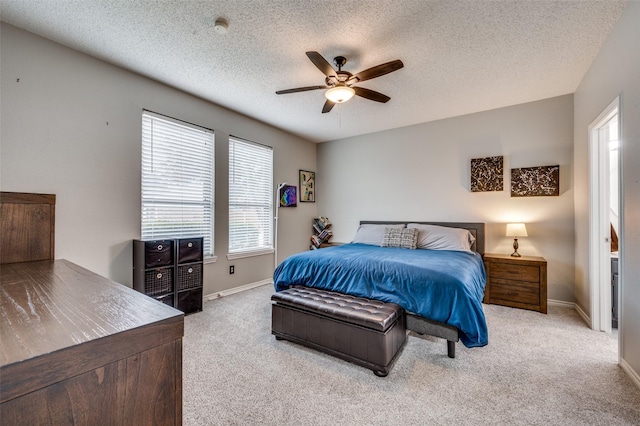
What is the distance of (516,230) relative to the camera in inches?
137

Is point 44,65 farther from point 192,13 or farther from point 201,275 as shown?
point 201,275

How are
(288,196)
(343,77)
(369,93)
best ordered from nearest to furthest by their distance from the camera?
1. (343,77)
2. (369,93)
3. (288,196)

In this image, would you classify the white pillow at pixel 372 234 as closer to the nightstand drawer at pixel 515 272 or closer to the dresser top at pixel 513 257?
the dresser top at pixel 513 257

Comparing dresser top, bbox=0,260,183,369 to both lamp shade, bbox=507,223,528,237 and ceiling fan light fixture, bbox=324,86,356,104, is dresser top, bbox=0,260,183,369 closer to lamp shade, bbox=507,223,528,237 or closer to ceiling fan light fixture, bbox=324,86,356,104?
ceiling fan light fixture, bbox=324,86,356,104

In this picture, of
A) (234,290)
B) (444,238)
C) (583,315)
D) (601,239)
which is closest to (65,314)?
(234,290)

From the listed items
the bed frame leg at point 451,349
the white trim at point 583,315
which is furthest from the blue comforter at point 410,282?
the white trim at point 583,315

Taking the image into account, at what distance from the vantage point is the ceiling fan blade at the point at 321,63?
215 centimetres

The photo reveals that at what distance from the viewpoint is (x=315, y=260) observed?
2918 millimetres

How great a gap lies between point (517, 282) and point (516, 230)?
25.4 inches

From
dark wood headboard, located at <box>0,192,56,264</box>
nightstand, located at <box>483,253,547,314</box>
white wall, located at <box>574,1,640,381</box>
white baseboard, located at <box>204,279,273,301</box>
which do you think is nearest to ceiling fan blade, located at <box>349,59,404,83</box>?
white wall, located at <box>574,1,640,381</box>

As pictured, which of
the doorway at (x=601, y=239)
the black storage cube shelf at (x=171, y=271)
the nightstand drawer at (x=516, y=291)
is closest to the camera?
the doorway at (x=601, y=239)

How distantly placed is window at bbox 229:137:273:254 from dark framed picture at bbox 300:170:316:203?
2.57 feet

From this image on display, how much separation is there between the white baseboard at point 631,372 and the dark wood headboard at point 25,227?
4070mm

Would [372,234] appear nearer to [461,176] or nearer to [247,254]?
[461,176]
